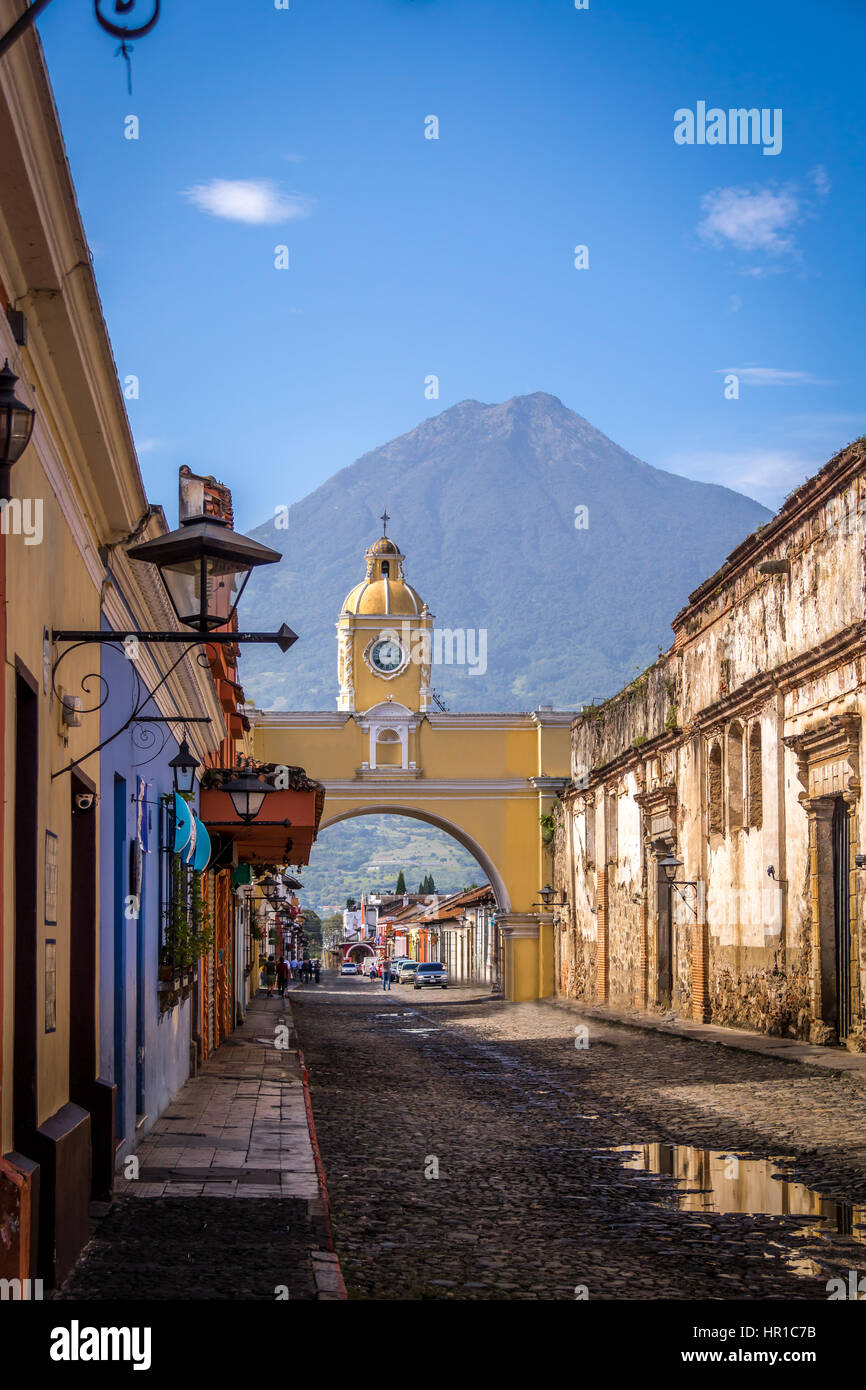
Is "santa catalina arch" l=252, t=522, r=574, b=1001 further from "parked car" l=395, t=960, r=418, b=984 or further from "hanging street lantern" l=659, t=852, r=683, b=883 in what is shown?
"parked car" l=395, t=960, r=418, b=984

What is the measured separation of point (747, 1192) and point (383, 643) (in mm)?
33650

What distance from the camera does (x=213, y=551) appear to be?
6.33m

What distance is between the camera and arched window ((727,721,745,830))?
777 inches

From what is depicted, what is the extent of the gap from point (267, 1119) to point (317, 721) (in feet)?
88.9

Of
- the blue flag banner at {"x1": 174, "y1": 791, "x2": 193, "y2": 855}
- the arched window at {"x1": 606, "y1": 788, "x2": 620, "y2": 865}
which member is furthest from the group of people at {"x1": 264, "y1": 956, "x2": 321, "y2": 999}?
the blue flag banner at {"x1": 174, "y1": 791, "x2": 193, "y2": 855}

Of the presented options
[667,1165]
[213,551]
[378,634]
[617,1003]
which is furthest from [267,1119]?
[378,634]

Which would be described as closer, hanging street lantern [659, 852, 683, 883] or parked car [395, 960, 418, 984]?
hanging street lantern [659, 852, 683, 883]

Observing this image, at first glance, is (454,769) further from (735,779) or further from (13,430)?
(13,430)

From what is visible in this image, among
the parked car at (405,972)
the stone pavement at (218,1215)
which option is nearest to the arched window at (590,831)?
the stone pavement at (218,1215)

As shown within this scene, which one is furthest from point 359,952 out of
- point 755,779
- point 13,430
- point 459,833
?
point 13,430

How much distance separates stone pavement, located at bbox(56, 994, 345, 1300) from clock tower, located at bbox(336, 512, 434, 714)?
2740cm

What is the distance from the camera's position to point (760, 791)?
61.9ft

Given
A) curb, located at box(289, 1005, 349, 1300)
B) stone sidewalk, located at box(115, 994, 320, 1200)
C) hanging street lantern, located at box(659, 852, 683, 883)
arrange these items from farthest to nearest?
hanging street lantern, located at box(659, 852, 683, 883)
stone sidewalk, located at box(115, 994, 320, 1200)
curb, located at box(289, 1005, 349, 1300)

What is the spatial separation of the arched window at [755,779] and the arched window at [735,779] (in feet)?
1.99
